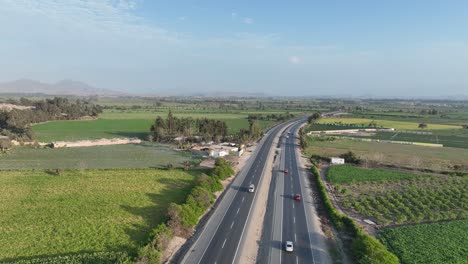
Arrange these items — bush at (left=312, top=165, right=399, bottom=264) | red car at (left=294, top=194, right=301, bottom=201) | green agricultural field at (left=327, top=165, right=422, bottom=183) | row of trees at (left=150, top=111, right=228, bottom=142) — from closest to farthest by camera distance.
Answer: bush at (left=312, top=165, right=399, bottom=264) → red car at (left=294, top=194, right=301, bottom=201) → green agricultural field at (left=327, top=165, right=422, bottom=183) → row of trees at (left=150, top=111, right=228, bottom=142)

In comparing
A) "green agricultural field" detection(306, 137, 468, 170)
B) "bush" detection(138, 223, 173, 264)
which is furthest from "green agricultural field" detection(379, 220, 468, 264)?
"green agricultural field" detection(306, 137, 468, 170)

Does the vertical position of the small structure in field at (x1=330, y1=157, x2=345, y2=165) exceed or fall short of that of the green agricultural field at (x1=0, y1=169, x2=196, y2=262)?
it exceeds it

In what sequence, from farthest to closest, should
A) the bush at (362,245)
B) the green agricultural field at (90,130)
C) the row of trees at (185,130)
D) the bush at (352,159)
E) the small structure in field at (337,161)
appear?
1. the green agricultural field at (90,130)
2. the row of trees at (185,130)
3. the small structure in field at (337,161)
4. the bush at (352,159)
5. the bush at (362,245)

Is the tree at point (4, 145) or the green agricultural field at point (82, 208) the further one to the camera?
the tree at point (4, 145)

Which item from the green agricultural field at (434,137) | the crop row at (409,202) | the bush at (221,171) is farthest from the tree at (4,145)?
the green agricultural field at (434,137)

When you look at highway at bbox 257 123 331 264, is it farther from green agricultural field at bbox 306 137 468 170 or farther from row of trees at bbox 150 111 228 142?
row of trees at bbox 150 111 228 142

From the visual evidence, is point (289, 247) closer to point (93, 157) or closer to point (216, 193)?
point (216, 193)

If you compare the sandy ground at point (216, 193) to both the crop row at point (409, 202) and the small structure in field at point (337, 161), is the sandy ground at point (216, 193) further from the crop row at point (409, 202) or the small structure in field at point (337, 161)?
the small structure in field at point (337, 161)
